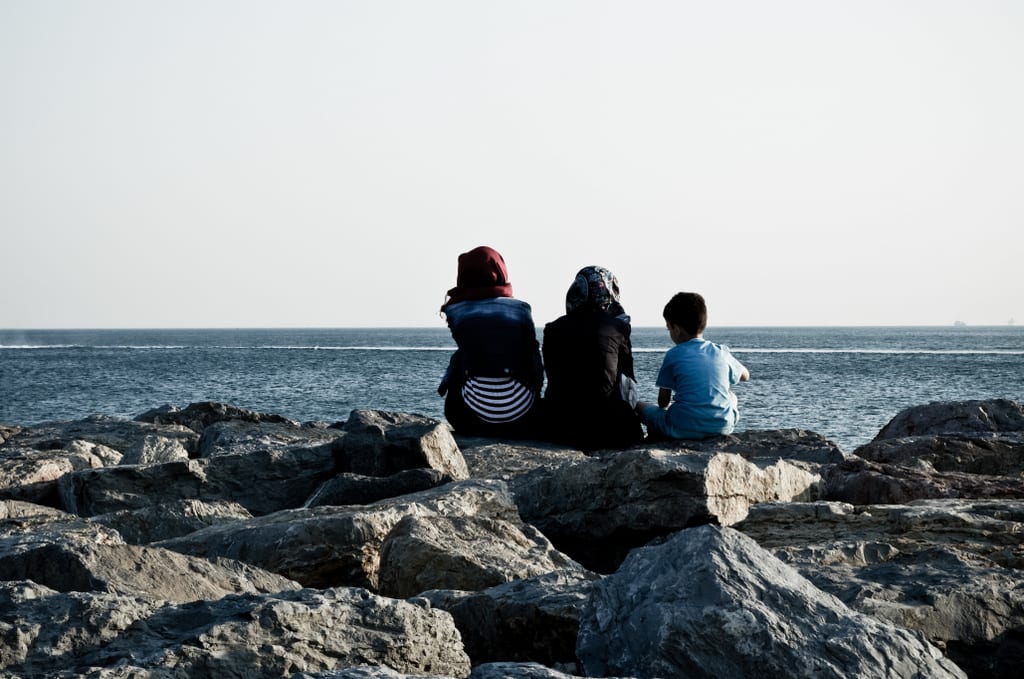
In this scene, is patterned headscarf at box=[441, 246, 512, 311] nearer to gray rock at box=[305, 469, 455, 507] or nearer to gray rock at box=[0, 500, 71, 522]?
gray rock at box=[305, 469, 455, 507]

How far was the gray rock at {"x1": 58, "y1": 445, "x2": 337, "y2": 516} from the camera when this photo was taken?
5.99 meters

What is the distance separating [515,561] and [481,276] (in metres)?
3.63

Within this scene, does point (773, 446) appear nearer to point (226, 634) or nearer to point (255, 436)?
point (255, 436)

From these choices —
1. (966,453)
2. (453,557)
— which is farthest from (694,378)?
(453,557)

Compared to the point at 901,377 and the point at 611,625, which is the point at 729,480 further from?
the point at 901,377

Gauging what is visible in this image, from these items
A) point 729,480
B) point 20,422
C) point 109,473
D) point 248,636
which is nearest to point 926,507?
point 729,480

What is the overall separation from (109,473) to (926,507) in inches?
179

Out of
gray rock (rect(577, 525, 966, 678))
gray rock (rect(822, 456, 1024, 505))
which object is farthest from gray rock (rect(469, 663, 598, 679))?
gray rock (rect(822, 456, 1024, 505))

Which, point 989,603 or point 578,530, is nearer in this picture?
point 989,603

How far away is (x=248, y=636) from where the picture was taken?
259cm

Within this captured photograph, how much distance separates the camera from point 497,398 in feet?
23.6

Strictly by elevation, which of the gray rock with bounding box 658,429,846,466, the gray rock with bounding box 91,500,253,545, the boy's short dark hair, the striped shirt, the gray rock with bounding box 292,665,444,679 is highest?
the boy's short dark hair

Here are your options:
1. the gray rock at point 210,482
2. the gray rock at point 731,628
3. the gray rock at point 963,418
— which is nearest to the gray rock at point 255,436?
the gray rock at point 210,482

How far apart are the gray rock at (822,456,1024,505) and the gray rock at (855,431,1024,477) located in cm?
91
